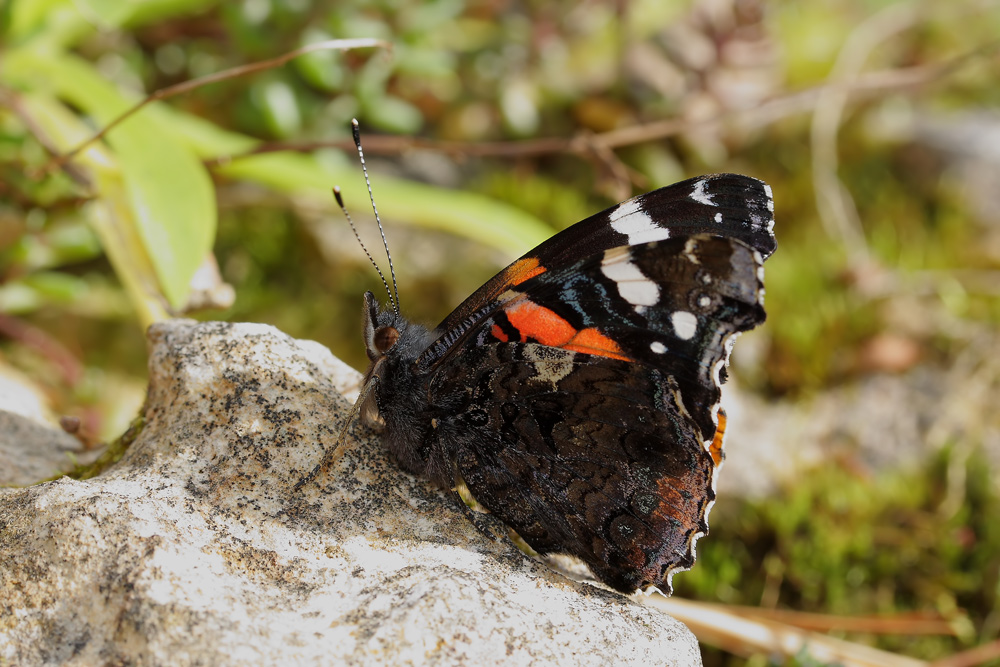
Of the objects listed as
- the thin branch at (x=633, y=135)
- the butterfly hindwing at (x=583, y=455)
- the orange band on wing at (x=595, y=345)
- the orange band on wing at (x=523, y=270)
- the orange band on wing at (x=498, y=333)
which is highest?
the thin branch at (x=633, y=135)

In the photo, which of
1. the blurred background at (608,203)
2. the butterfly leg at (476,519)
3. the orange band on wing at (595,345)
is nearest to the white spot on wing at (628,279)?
the orange band on wing at (595,345)

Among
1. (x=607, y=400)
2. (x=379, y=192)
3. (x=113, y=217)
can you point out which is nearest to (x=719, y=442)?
(x=607, y=400)

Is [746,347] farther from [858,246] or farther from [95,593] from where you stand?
[95,593]

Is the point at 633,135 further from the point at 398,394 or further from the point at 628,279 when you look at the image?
the point at 398,394

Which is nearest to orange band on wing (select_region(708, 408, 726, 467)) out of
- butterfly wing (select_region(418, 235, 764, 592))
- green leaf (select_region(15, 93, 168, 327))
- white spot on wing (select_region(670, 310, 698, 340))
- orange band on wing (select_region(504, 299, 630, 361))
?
butterfly wing (select_region(418, 235, 764, 592))

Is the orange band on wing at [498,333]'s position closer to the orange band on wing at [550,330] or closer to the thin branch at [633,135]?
the orange band on wing at [550,330]

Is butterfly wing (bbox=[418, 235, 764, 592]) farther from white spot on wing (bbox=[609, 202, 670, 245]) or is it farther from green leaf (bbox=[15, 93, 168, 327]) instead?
green leaf (bbox=[15, 93, 168, 327])

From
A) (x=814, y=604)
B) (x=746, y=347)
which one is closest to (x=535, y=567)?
(x=814, y=604)
